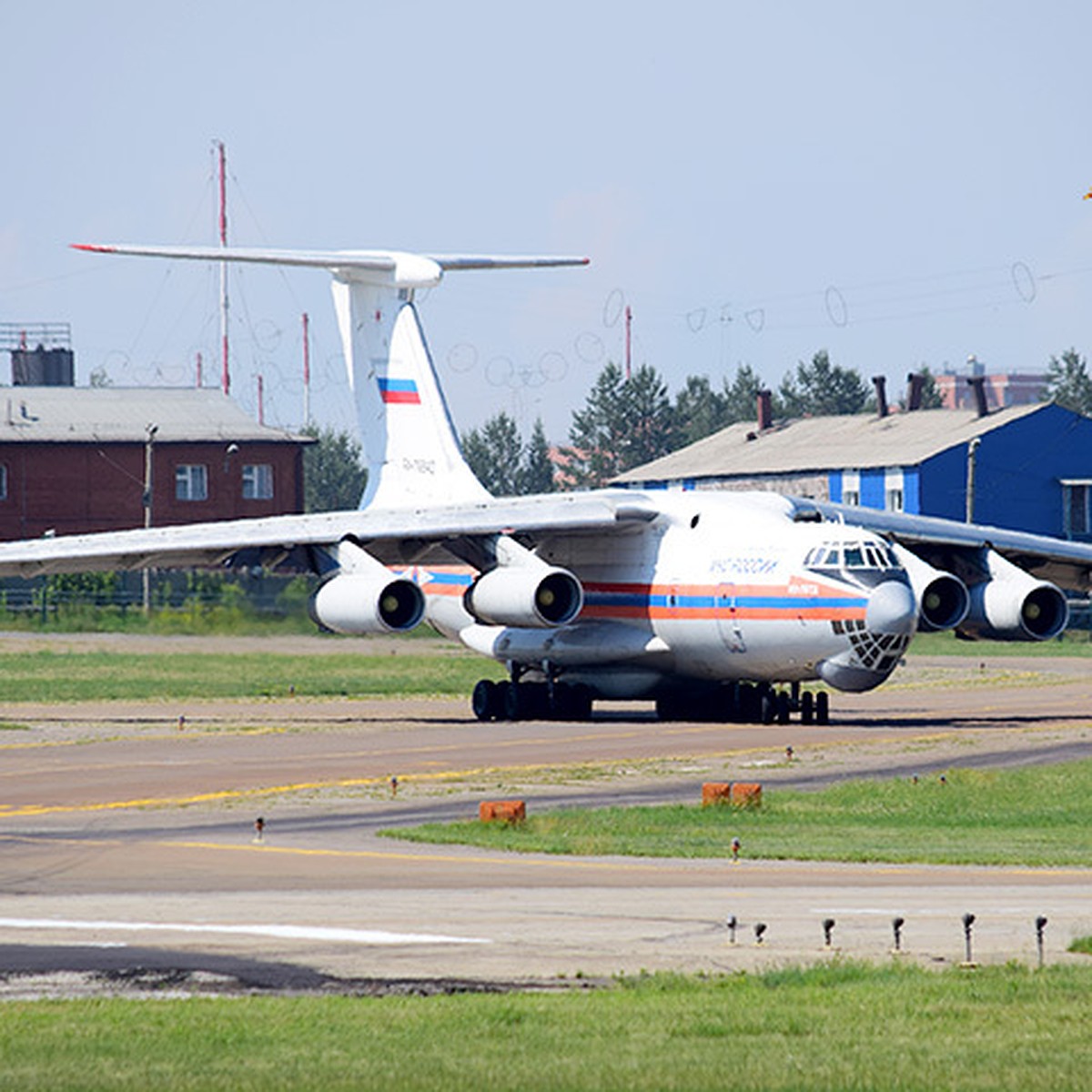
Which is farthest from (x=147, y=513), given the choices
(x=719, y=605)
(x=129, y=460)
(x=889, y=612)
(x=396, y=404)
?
(x=889, y=612)

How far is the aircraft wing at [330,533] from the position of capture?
41.6 m

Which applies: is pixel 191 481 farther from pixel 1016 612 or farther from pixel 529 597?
pixel 1016 612

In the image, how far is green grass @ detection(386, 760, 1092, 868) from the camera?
2188 centimetres

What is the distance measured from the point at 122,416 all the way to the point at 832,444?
31569 mm

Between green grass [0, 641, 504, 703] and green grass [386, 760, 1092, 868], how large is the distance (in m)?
23.0

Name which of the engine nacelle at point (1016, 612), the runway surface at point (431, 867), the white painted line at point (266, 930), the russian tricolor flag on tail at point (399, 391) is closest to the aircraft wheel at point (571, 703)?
the runway surface at point (431, 867)

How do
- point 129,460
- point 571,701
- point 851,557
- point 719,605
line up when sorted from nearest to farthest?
point 851,557 → point 719,605 → point 571,701 → point 129,460

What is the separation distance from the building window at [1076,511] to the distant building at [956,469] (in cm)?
4

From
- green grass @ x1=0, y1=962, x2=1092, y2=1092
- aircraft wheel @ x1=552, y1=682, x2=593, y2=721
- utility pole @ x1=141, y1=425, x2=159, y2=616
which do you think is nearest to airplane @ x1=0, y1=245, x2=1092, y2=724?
aircraft wheel @ x1=552, y1=682, x2=593, y2=721

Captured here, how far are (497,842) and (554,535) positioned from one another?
2097cm

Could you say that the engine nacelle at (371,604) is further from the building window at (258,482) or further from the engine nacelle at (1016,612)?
the building window at (258,482)

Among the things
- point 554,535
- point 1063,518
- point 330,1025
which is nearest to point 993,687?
point 554,535

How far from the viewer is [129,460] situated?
91.9 metres

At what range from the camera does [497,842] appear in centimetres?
2280
